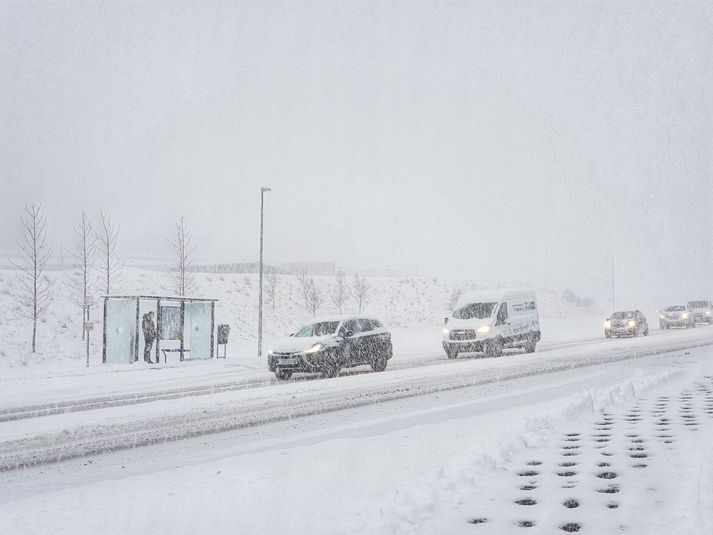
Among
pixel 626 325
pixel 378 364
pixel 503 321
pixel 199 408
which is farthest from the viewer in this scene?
pixel 626 325

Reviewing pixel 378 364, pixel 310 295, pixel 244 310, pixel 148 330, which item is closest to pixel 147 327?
pixel 148 330

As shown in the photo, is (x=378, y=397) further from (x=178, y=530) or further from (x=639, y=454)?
(x=178, y=530)

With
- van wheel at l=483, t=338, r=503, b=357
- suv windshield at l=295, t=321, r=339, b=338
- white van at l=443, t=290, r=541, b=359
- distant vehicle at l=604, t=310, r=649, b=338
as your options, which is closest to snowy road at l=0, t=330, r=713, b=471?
suv windshield at l=295, t=321, r=339, b=338

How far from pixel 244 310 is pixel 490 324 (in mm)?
39390

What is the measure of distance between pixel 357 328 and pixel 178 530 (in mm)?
13556

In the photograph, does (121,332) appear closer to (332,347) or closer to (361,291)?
(332,347)

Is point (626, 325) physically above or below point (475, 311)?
below

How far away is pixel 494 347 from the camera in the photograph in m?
22.4

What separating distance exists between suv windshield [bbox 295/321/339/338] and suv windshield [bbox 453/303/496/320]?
278 inches

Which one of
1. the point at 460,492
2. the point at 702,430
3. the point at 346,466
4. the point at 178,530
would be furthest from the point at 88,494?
the point at 702,430

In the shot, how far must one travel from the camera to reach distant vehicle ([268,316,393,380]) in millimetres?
16469

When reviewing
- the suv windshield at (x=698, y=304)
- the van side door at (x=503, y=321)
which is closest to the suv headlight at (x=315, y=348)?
the van side door at (x=503, y=321)

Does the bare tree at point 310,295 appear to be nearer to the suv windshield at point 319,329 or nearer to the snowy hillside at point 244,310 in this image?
the snowy hillside at point 244,310

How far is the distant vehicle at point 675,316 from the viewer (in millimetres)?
42094
